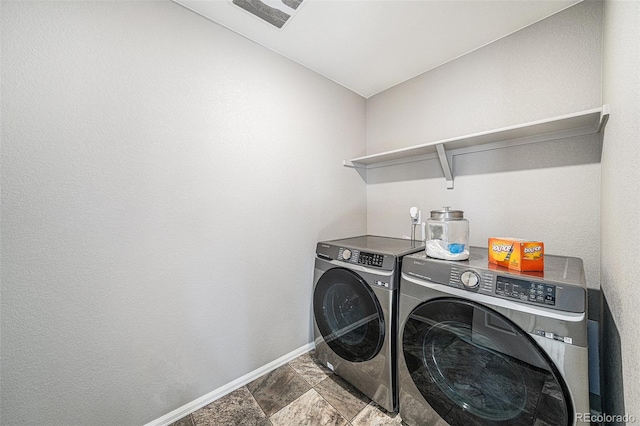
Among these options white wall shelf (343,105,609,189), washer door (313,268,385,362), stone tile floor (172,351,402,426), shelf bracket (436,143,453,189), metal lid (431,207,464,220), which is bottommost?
stone tile floor (172,351,402,426)

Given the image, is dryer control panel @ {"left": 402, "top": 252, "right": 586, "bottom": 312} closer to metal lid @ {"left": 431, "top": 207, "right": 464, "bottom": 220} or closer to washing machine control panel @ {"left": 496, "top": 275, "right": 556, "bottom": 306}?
washing machine control panel @ {"left": 496, "top": 275, "right": 556, "bottom": 306}

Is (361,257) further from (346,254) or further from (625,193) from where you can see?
(625,193)

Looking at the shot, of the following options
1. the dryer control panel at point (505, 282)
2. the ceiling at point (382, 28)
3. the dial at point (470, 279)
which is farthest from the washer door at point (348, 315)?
the ceiling at point (382, 28)

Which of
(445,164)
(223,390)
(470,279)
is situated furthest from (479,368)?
(223,390)

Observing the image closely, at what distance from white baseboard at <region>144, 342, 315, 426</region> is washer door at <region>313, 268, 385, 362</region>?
37cm

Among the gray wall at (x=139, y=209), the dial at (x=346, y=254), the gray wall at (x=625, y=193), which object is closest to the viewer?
the gray wall at (x=625, y=193)

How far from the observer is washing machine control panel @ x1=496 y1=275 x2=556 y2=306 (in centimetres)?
83

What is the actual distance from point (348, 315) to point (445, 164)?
1297 millimetres

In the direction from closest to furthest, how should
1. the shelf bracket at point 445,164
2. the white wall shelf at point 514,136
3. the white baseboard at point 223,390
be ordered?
the white wall shelf at point 514,136 → the white baseboard at point 223,390 → the shelf bracket at point 445,164

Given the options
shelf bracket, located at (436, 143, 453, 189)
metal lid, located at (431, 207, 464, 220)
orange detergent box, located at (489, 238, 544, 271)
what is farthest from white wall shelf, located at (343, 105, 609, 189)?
orange detergent box, located at (489, 238, 544, 271)

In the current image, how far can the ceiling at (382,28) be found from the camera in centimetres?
132

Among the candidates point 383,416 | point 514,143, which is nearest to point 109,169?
point 383,416

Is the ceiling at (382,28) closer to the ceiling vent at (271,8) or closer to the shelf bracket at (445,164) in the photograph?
the ceiling vent at (271,8)

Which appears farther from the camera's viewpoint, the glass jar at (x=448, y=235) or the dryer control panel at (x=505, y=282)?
the glass jar at (x=448, y=235)
